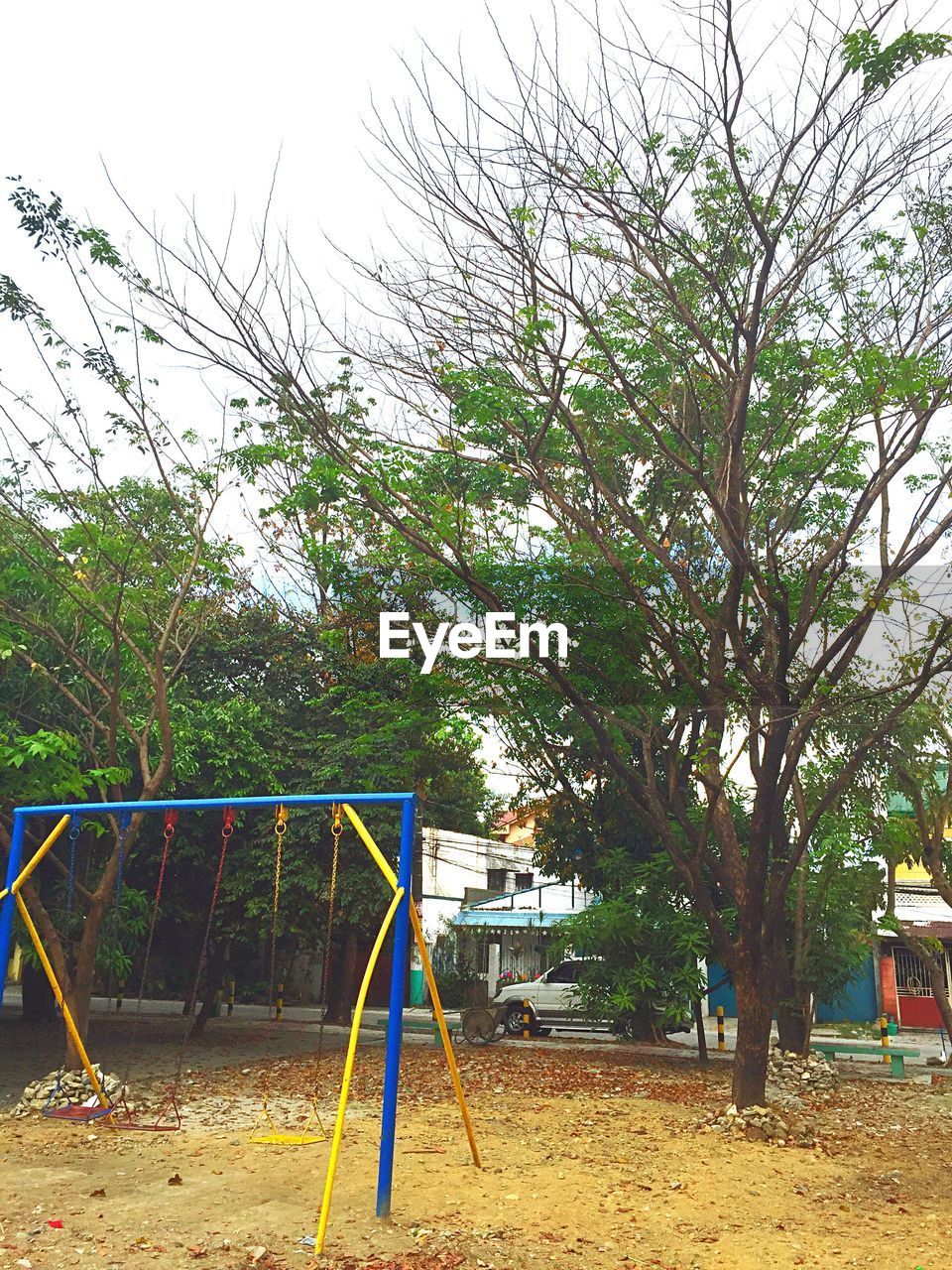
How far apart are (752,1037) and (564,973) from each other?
1112 cm

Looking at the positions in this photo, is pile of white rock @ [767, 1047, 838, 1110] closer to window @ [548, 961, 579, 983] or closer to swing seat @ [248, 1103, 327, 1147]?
swing seat @ [248, 1103, 327, 1147]

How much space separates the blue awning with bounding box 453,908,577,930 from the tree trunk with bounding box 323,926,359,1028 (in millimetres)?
3692

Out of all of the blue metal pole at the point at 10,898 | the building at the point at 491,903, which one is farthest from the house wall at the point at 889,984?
the blue metal pole at the point at 10,898

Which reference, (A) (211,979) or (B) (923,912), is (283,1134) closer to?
(A) (211,979)

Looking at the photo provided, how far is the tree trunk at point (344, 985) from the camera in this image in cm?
2095

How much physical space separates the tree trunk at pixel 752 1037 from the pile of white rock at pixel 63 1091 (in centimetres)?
643

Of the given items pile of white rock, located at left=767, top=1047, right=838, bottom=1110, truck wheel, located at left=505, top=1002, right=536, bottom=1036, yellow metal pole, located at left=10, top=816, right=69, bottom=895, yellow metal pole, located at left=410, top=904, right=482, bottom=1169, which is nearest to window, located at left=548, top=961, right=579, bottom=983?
truck wheel, located at left=505, top=1002, right=536, bottom=1036

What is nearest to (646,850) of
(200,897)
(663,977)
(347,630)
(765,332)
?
(663,977)

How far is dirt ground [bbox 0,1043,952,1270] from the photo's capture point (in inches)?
250

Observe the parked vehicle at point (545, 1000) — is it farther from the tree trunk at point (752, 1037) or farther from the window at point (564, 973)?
the tree trunk at point (752, 1037)

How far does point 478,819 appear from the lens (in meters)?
32.8

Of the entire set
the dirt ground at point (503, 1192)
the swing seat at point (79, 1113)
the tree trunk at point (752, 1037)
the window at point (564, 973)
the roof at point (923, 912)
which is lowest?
the dirt ground at point (503, 1192)

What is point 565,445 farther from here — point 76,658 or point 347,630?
point 76,658

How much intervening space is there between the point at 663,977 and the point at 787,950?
2.04 meters
